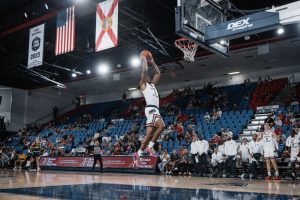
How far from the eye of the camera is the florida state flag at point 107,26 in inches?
399

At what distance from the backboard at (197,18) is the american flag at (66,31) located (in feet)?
16.6

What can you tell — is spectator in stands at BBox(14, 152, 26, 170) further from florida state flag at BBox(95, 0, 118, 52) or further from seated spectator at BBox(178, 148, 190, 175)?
florida state flag at BBox(95, 0, 118, 52)

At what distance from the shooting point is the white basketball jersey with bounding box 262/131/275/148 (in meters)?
9.64

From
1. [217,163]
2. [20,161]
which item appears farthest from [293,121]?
[20,161]

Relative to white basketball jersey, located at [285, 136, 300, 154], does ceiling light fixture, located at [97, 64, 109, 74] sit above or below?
above

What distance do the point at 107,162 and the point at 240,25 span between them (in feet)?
30.1

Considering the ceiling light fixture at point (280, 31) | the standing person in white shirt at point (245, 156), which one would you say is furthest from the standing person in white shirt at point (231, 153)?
the ceiling light fixture at point (280, 31)

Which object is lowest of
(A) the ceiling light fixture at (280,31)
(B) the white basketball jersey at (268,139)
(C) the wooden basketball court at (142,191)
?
(C) the wooden basketball court at (142,191)

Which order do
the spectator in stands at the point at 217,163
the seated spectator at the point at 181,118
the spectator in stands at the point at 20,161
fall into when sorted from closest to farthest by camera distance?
1. the spectator in stands at the point at 217,163
2. the seated spectator at the point at 181,118
3. the spectator in stands at the point at 20,161

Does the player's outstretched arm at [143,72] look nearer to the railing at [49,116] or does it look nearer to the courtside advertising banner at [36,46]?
the courtside advertising banner at [36,46]

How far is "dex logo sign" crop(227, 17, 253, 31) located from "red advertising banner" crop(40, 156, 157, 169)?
6686 mm

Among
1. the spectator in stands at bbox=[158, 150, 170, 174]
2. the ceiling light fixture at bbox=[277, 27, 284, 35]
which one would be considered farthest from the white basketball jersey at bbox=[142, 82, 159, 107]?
the ceiling light fixture at bbox=[277, 27, 284, 35]

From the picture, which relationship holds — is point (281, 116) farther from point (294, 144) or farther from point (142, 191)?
point (142, 191)

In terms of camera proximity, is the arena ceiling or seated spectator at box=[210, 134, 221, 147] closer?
seated spectator at box=[210, 134, 221, 147]
